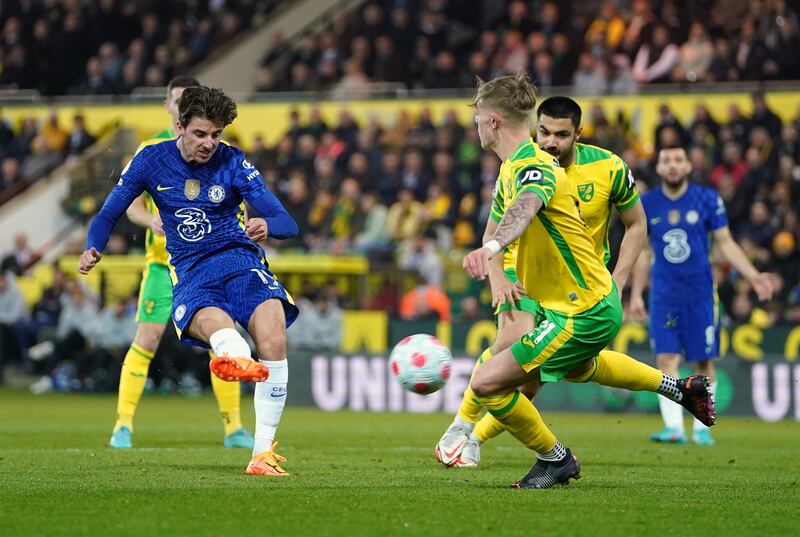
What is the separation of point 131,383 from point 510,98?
15.0 ft

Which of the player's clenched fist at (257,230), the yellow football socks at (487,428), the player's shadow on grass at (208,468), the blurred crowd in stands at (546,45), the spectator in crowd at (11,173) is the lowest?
the player's shadow on grass at (208,468)

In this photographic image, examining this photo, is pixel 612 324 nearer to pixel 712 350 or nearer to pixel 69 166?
pixel 712 350

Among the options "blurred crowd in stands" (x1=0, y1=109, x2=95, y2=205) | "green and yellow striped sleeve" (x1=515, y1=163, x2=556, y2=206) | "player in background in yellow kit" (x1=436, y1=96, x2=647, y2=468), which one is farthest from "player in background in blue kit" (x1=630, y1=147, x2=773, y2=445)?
"blurred crowd in stands" (x1=0, y1=109, x2=95, y2=205)

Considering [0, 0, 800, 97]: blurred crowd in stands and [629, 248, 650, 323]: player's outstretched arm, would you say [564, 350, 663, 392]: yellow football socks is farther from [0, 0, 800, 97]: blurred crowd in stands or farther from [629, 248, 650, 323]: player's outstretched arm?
[0, 0, 800, 97]: blurred crowd in stands

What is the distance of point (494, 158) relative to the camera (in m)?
22.0

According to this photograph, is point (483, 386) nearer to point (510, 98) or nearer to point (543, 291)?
point (543, 291)

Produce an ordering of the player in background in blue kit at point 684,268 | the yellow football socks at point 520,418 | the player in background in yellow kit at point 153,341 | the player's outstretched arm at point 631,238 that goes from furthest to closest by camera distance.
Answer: the player in background in blue kit at point 684,268 → the player in background in yellow kit at point 153,341 → the player's outstretched arm at point 631,238 → the yellow football socks at point 520,418

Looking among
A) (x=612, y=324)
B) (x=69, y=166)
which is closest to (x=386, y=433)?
(x=612, y=324)

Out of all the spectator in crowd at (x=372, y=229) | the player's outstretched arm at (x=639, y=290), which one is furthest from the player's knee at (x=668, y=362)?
the spectator in crowd at (x=372, y=229)

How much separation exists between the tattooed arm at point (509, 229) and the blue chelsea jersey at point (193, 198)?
1.77m

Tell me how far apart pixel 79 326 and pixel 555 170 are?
1553cm

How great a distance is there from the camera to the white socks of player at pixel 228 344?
8047 mm

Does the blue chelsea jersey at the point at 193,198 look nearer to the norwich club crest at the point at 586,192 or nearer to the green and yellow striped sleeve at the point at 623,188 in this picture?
the norwich club crest at the point at 586,192

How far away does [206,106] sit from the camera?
8.33 metres
